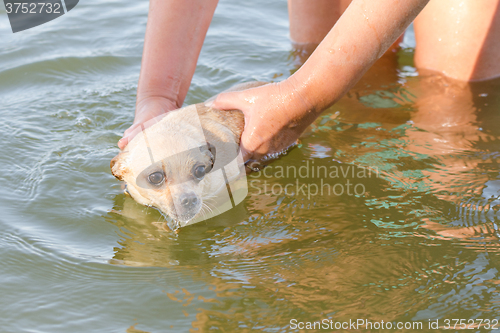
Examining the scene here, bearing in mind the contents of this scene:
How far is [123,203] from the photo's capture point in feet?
10.2

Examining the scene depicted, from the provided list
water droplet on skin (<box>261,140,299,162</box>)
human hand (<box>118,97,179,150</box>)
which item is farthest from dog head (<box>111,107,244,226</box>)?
water droplet on skin (<box>261,140,299,162</box>)

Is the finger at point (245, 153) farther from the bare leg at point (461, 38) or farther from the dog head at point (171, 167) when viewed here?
the bare leg at point (461, 38)

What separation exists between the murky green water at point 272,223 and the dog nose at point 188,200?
0.16 metres

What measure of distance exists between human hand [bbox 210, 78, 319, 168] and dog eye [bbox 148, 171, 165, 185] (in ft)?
2.15

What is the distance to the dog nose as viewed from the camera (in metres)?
2.83

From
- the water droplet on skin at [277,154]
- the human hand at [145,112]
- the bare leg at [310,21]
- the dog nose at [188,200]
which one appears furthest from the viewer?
the bare leg at [310,21]

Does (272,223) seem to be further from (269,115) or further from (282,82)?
(282,82)

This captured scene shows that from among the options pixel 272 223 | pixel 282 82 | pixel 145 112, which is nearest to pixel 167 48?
pixel 145 112

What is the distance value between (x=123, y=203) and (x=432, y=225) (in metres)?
1.89

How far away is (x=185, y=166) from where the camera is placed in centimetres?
293

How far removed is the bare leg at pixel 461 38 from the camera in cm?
385

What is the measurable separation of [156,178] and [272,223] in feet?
2.44

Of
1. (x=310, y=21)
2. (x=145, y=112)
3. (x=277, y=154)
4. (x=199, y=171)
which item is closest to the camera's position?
(x=199, y=171)

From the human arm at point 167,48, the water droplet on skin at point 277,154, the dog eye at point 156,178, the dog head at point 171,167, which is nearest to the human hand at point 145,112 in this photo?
the human arm at point 167,48
